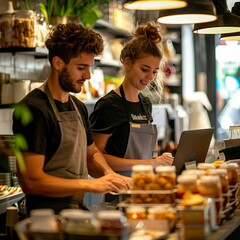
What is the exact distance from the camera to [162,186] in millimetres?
2541

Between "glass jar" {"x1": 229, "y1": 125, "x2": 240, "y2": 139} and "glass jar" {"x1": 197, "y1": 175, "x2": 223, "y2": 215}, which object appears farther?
"glass jar" {"x1": 229, "y1": 125, "x2": 240, "y2": 139}

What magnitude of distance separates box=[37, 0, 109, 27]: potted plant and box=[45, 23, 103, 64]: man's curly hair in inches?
88.8

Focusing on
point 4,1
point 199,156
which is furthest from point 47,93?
point 4,1

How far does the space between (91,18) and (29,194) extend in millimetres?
3155

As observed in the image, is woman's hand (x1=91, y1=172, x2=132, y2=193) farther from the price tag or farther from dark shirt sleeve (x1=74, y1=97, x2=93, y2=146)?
dark shirt sleeve (x1=74, y1=97, x2=93, y2=146)

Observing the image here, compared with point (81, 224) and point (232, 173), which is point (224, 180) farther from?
point (81, 224)

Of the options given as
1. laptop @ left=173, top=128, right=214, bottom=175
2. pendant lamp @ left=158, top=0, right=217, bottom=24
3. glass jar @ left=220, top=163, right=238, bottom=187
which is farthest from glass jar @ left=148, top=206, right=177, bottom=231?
pendant lamp @ left=158, top=0, right=217, bottom=24

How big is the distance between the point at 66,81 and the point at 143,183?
102 centimetres

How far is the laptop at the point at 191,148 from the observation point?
10.6 feet

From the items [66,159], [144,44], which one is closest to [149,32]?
[144,44]

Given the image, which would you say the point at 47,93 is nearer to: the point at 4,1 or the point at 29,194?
the point at 29,194

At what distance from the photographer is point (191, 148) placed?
3363 mm

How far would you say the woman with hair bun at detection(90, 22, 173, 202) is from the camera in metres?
4.05

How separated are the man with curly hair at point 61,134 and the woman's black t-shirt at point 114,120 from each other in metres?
0.45
